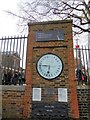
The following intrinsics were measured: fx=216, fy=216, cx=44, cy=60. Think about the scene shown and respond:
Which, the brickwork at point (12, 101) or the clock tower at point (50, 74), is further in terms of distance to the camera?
the brickwork at point (12, 101)

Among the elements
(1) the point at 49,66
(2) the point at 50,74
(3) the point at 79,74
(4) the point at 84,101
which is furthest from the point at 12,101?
(3) the point at 79,74

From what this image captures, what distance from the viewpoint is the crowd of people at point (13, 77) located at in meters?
7.89

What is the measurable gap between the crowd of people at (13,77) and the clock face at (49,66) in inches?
40.5

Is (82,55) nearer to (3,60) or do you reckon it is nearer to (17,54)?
(17,54)

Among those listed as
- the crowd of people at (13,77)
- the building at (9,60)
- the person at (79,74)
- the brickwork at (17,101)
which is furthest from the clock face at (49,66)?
the person at (79,74)

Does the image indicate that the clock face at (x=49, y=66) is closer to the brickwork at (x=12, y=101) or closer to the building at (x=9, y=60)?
the brickwork at (x=12, y=101)

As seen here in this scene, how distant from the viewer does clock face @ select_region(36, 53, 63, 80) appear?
7000mm

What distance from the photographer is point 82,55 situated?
8148mm

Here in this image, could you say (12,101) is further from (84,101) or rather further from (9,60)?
(84,101)

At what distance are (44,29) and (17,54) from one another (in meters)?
1.47

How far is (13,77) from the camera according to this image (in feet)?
26.0

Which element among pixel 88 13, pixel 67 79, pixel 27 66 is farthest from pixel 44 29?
pixel 88 13

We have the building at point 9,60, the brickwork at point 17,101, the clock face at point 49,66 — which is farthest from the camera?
the building at point 9,60

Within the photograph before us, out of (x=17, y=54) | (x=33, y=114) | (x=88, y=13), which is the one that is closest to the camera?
(x=33, y=114)
